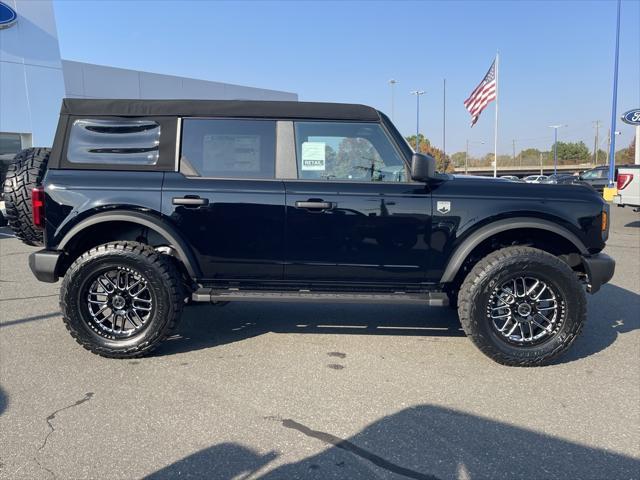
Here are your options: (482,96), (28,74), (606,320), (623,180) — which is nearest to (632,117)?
(482,96)

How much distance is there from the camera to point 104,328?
3.90 m

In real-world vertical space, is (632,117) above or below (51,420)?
above

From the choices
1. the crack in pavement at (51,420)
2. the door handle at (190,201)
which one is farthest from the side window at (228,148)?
the crack in pavement at (51,420)

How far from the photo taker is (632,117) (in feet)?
62.0

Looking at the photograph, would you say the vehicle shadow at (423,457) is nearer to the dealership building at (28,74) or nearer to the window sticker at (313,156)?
the window sticker at (313,156)

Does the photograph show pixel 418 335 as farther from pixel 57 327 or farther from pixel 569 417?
pixel 57 327

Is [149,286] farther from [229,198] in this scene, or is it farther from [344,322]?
[344,322]

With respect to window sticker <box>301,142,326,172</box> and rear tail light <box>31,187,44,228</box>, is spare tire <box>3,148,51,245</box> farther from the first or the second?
window sticker <box>301,142,326,172</box>

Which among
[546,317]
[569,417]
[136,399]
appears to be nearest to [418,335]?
[546,317]

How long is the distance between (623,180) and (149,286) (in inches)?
528

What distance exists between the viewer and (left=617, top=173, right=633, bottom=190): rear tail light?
12.9 meters

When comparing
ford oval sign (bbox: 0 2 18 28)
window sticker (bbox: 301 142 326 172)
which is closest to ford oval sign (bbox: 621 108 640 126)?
window sticker (bbox: 301 142 326 172)

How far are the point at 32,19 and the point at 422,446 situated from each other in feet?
69.8

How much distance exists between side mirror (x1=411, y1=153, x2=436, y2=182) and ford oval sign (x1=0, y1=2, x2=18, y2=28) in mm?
19318
